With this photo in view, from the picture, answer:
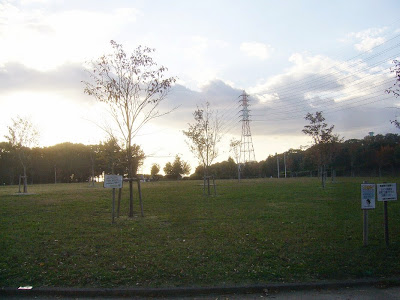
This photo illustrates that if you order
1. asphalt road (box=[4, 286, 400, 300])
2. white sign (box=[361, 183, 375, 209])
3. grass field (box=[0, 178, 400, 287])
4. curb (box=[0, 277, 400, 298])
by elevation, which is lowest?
asphalt road (box=[4, 286, 400, 300])

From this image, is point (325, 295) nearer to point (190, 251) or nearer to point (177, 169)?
point (190, 251)

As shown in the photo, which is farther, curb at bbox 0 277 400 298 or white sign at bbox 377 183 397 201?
white sign at bbox 377 183 397 201

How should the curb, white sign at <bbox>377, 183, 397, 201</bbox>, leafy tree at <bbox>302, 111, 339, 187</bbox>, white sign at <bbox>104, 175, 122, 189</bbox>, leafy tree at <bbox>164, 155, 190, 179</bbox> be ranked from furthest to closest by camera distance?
1. leafy tree at <bbox>164, 155, 190, 179</bbox>
2. leafy tree at <bbox>302, 111, 339, 187</bbox>
3. white sign at <bbox>104, 175, 122, 189</bbox>
4. white sign at <bbox>377, 183, 397, 201</bbox>
5. the curb

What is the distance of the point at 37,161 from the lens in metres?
79.9

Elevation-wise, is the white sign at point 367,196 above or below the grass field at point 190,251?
above

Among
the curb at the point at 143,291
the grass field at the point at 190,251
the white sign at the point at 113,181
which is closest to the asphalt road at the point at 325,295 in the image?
the curb at the point at 143,291

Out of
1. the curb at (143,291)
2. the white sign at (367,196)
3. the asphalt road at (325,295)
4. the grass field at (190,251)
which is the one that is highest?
the white sign at (367,196)

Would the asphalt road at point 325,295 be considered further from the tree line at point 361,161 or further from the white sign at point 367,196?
the tree line at point 361,161

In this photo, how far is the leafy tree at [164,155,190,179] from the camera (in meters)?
78.8

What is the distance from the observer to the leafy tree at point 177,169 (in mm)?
78812

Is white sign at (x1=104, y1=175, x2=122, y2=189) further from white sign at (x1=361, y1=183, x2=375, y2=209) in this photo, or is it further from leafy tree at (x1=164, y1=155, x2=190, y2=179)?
leafy tree at (x1=164, y1=155, x2=190, y2=179)

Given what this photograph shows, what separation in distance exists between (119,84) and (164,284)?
9.55 m

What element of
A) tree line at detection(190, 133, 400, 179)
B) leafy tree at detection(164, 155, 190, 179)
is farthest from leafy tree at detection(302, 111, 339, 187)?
leafy tree at detection(164, 155, 190, 179)

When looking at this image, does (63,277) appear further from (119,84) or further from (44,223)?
(119,84)
